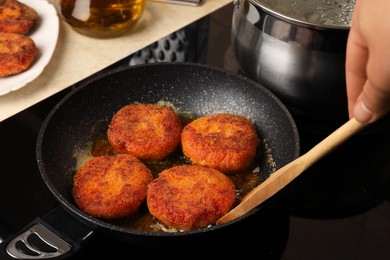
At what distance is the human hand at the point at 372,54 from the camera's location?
0.49m

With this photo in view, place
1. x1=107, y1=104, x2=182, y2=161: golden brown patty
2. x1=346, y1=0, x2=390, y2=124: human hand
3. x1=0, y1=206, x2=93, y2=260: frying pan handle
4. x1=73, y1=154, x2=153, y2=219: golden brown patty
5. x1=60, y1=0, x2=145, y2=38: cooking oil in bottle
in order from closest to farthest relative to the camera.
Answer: x1=346, y1=0, x2=390, y2=124: human hand
x1=0, y1=206, x2=93, y2=260: frying pan handle
x1=73, y1=154, x2=153, y2=219: golden brown patty
x1=107, y1=104, x2=182, y2=161: golden brown patty
x1=60, y1=0, x2=145, y2=38: cooking oil in bottle

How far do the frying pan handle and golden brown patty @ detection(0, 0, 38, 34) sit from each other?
60cm

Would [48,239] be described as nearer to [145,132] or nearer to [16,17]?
[145,132]

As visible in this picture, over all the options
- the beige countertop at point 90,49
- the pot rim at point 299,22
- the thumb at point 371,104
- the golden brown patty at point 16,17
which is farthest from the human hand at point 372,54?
the golden brown patty at point 16,17

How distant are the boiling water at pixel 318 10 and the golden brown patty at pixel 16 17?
561 mm

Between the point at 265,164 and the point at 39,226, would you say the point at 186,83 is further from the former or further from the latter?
the point at 39,226

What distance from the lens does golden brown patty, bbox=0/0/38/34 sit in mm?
1129

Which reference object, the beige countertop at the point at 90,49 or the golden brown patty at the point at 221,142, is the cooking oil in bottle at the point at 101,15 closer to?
the beige countertop at the point at 90,49

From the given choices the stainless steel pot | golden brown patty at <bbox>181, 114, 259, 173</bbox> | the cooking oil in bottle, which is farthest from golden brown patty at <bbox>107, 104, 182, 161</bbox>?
the cooking oil in bottle

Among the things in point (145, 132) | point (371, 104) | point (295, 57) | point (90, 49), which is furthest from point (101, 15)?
point (371, 104)

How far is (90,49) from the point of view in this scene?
3.82 ft

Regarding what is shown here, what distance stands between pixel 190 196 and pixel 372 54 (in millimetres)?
349

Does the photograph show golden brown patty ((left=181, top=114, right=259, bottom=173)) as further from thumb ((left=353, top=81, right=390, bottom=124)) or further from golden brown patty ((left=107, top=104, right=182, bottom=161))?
thumb ((left=353, top=81, right=390, bottom=124))

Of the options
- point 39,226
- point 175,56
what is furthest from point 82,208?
point 175,56
